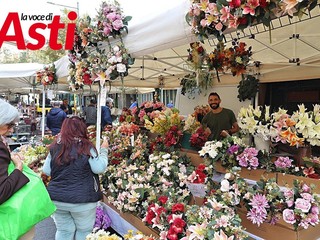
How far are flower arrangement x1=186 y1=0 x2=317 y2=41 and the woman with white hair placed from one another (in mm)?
1208

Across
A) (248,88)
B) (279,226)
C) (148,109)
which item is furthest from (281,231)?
(248,88)

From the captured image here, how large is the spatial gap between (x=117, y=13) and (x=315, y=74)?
10.7ft

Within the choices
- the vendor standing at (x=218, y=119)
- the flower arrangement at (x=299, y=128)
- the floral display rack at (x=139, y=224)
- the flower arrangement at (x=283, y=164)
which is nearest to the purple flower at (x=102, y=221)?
the floral display rack at (x=139, y=224)

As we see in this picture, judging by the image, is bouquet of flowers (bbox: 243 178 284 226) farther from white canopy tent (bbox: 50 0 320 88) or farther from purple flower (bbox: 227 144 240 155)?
white canopy tent (bbox: 50 0 320 88)

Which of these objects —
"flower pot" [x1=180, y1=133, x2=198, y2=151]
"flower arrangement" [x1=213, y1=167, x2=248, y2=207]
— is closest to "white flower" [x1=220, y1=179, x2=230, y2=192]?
"flower arrangement" [x1=213, y1=167, x2=248, y2=207]

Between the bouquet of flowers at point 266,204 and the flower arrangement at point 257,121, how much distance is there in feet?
1.44

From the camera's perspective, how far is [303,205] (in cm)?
167

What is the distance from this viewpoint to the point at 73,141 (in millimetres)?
2469

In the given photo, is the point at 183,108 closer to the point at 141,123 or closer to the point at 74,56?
the point at 141,123

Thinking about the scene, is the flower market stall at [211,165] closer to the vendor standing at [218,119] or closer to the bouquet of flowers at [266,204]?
the bouquet of flowers at [266,204]

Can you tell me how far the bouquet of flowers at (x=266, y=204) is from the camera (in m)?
1.78

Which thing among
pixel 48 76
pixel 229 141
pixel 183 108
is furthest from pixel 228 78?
pixel 229 141

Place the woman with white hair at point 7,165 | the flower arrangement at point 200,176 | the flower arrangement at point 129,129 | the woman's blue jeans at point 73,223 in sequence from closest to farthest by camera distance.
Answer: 1. the woman with white hair at point 7,165
2. the flower arrangement at point 200,176
3. the woman's blue jeans at point 73,223
4. the flower arrangement at point 129,129

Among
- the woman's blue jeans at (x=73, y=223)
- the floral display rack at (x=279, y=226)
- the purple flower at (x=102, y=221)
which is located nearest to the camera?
the floral display rack at (x=279, y=226)
